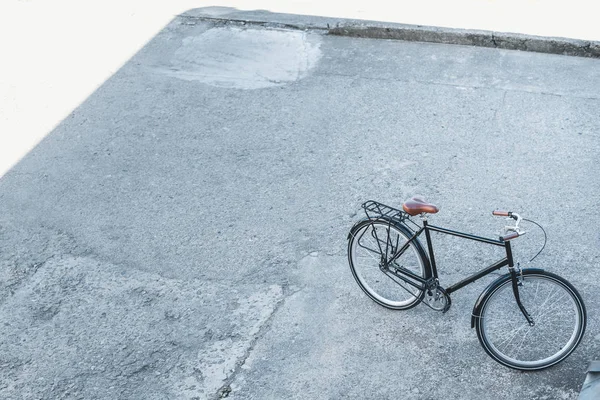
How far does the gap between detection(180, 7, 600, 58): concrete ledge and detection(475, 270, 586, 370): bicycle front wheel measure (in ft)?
16.9

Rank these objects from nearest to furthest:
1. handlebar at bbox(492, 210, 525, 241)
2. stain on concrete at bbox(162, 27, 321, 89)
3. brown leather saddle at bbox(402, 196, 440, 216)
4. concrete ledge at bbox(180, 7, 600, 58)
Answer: handlebar at bbox(492, 210, 525, 241)
brown leather saddle at bbox(402, 196, 440, 216)
stain on concrete at bbox(162, 27, 321, 89)
concrete ledge at bbox(180, 7, 600, 58)

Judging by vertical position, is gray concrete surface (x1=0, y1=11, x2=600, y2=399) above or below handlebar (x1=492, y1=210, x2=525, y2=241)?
below

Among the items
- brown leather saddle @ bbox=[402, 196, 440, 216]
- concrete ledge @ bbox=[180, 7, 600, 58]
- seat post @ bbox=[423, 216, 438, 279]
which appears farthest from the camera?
concrete ledge @ bbox=[180, 7, 600, 58]

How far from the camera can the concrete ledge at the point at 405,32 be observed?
942cm

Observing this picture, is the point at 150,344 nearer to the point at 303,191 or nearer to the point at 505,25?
the point at 303,191

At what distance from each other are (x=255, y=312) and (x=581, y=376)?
2.37 meters

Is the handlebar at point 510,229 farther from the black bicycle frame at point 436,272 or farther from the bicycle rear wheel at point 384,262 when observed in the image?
the bicycle rear wheel at point 384,262

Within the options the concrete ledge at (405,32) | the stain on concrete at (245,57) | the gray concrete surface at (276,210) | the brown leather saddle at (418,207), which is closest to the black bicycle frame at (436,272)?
the brown leather saddle at (418,207)

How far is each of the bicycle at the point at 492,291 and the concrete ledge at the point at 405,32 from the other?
16.1 feet

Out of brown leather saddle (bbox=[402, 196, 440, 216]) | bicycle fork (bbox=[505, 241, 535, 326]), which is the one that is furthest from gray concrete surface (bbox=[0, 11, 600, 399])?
brown leather saddle (bbox=[402, 196, 440, 216])

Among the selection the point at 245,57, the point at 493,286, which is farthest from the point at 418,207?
the point at 245,57

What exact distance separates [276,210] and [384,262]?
1.70 meters

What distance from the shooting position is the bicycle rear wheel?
5281 mm

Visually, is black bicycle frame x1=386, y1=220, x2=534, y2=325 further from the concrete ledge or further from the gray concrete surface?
the concrete ledge
